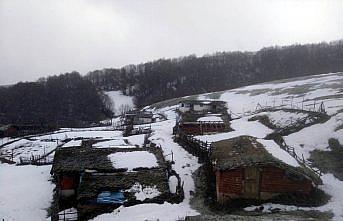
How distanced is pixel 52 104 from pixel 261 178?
126227 mm

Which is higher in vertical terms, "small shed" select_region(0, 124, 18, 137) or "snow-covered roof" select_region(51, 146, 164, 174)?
"snow-covered roof" select_region(51, 146, 164, 174)

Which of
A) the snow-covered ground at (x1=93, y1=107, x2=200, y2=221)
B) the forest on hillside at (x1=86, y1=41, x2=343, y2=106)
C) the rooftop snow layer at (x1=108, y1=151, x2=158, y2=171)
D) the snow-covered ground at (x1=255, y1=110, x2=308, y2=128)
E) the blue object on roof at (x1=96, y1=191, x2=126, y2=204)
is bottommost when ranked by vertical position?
the snow-covered ground at (x1=93, y1=107, x2=200, y2=221)

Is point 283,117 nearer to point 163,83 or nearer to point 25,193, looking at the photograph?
point 25,193

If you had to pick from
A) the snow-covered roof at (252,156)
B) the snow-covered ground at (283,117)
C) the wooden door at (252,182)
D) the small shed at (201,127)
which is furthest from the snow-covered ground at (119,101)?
the wooden door at (252,182)

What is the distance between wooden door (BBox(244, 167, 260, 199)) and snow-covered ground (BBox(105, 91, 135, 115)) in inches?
4353

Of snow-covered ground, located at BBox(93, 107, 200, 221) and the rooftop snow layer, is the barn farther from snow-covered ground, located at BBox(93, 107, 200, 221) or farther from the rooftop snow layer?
the rooftop snow layer

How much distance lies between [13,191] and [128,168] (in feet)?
34.4

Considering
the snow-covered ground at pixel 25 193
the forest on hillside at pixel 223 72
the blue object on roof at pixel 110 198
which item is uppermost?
the forest on hillside at pixel 223 72

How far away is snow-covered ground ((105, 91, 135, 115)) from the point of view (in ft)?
466

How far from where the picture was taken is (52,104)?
5719 inches

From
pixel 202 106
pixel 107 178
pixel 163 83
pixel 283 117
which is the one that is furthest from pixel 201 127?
pixel 163 83

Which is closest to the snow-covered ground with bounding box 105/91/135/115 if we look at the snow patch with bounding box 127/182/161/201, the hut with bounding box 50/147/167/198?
the hut with bounding box 50/147/167/198

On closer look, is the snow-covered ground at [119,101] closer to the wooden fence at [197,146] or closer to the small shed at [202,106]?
the small shed at [202,106]

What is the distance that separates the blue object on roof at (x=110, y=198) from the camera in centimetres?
2820
